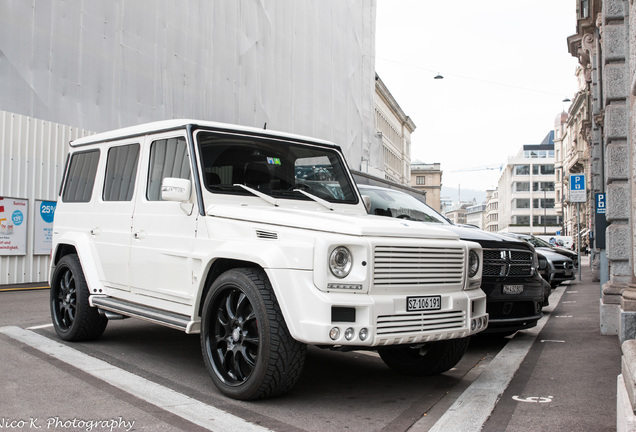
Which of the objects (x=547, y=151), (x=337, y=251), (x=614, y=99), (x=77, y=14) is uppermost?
(x=547, y=151)

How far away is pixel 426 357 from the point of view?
227 inches

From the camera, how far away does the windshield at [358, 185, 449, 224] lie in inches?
328

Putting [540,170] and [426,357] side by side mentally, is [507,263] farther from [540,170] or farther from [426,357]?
[540,170]

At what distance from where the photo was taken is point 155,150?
6.32m

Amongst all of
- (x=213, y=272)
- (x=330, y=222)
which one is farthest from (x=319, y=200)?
(x=330, y=222)

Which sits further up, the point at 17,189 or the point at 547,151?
the point at 547,151

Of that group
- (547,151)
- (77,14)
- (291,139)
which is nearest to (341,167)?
(291,139)

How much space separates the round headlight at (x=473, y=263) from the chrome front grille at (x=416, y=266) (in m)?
0.28

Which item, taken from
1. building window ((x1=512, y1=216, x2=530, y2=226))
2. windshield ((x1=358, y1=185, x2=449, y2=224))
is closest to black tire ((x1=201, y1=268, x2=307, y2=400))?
windshield ((x1=358, y1=185, x2=449, y2=224))

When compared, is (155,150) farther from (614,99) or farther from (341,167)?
(614,99)

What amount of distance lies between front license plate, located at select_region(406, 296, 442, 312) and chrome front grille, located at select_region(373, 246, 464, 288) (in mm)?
112

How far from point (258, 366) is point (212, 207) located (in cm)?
→ 147

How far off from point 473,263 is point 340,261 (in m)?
1.53

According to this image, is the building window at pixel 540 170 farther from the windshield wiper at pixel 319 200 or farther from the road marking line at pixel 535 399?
the road marking line at pixel 535 399
